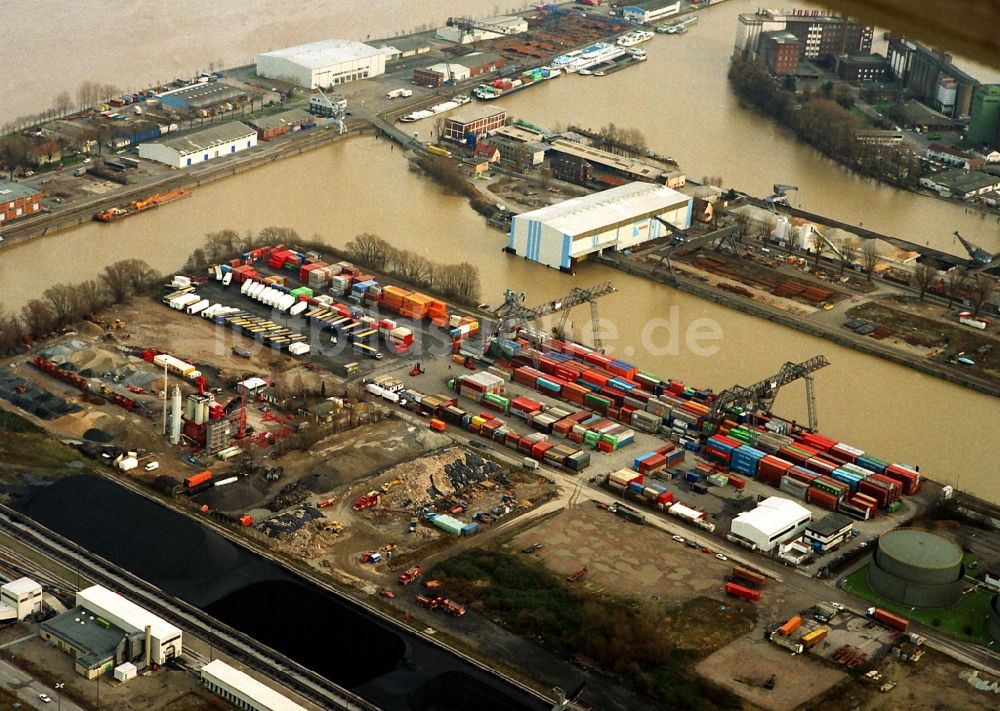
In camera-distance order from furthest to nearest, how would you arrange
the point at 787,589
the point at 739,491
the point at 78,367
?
the point at 78,367 < the point at 739,491 < the point at 787,589

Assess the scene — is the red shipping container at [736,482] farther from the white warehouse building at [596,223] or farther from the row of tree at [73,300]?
the row of tree at [73,300]

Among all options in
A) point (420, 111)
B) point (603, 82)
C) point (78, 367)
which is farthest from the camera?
point (603, 82)

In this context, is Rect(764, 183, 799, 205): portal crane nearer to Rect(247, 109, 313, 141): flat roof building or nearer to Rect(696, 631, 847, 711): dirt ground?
Rect(247, 109, 313, 141): flat roof building

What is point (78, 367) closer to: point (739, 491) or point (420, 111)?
point (739, 491)

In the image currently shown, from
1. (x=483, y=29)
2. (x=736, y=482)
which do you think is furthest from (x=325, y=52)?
(x=736, y=482)

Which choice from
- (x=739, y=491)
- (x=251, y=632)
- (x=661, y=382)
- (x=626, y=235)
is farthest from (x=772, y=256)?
(x=251, y=632)

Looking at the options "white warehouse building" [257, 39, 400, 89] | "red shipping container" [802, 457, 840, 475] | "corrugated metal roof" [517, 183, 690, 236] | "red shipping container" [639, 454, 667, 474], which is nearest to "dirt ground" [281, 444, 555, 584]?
"red shipping container" [639, 454, 667, 474]
